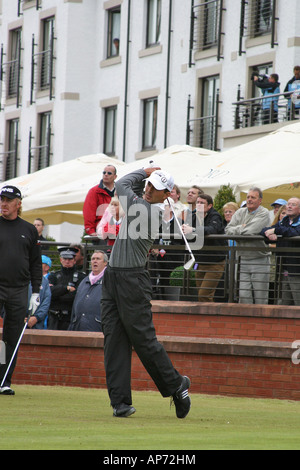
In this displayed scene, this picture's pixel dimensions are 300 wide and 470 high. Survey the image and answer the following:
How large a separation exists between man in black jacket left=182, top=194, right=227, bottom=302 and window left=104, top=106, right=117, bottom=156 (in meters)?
20.5

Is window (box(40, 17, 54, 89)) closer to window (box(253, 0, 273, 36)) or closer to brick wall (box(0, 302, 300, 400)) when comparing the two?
window (box(253, 0, 273, 36))

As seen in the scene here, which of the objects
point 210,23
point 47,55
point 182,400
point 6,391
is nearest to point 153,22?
point 210,23

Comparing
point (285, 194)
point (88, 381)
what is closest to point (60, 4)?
point (285, 194)

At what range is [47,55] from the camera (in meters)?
36.4

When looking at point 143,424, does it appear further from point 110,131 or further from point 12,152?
point 12,152

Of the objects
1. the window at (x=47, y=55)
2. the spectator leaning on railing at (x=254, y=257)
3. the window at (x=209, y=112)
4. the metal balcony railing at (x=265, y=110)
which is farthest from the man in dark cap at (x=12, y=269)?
the window at (x=47, y=55)

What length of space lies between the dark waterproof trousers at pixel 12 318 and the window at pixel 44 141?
83.3 ft

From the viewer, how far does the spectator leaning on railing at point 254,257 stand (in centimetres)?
1310

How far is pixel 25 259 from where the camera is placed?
34.8 ft

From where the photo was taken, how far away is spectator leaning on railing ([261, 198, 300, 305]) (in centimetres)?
1272

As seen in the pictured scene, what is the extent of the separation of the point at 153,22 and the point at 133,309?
81.9 feet

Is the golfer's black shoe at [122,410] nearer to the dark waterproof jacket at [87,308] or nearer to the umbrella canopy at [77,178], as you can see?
the dark waterproof jacket at [87,308]

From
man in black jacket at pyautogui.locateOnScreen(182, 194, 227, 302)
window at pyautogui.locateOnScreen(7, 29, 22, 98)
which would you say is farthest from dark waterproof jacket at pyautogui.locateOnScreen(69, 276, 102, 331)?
window at pyautogui.locateOnScreen(7, 29, 22, 98)
